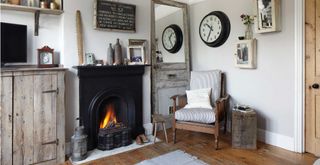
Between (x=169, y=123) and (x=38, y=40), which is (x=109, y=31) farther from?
(x=169, y=123)

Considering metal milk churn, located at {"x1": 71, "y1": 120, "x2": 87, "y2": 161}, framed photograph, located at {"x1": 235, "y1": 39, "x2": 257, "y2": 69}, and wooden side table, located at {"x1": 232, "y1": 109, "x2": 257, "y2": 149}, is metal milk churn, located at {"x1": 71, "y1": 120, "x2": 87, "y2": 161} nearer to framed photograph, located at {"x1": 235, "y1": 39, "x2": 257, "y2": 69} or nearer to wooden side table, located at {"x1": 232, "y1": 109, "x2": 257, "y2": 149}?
wooden side table, located at {"x1": 232, "y1": 109, "x2": 257, "y2": 149}

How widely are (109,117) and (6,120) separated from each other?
131 cm

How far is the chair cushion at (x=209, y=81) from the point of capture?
3426mm

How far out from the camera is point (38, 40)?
2.68 meters

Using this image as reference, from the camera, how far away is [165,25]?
3785 millimetres

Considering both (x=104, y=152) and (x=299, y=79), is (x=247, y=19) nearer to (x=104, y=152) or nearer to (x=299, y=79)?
(x=299, y=79)

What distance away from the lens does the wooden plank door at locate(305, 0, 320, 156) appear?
2584 mm

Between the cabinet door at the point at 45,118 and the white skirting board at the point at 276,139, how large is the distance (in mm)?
2774

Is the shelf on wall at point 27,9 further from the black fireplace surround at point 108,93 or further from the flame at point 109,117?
the flame at point 109,117

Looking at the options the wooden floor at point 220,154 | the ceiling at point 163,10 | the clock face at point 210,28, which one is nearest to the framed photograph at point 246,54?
the clock face at point 210,28

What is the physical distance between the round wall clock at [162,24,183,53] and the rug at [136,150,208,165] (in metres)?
1.88

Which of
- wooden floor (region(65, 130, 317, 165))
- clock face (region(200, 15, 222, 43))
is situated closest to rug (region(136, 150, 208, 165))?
wooden floor (region(65, 130, 317, 165))

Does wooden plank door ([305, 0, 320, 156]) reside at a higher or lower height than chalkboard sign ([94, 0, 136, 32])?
lower

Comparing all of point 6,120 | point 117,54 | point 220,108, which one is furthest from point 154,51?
point 6,120
